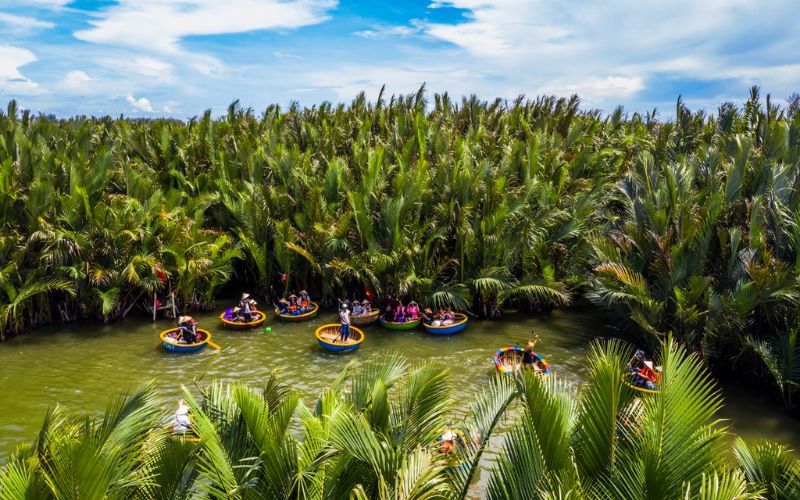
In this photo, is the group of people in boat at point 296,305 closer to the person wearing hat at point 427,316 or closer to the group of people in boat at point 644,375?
the person wearing hat at point 427,316

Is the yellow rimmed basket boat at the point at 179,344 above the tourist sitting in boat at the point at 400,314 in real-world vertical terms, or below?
below

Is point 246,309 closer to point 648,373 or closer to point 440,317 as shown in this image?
point 440,317

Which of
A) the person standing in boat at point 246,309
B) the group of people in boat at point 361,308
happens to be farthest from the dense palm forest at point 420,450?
the person standing in boat at point 246,309

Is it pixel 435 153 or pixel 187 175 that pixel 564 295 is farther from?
pixel 187 175

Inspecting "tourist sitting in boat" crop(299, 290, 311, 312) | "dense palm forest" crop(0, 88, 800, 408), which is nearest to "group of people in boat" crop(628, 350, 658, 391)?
"dense palm forest" crop(0, 88, 800, 408)

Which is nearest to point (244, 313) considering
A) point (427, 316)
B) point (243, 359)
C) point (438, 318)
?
point (243, 359)

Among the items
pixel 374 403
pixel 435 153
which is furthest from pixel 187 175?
pixel 374 403
